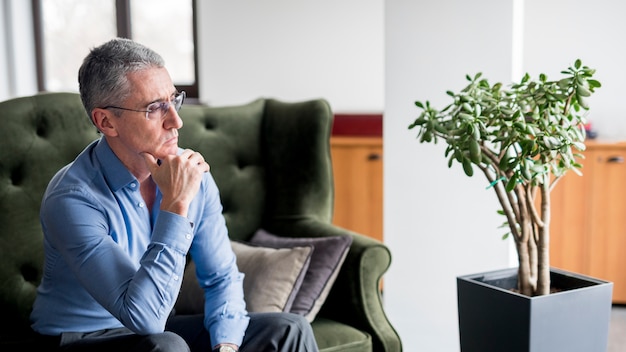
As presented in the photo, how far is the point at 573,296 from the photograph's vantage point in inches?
64.6

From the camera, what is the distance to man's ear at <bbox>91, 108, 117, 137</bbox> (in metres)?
1.53

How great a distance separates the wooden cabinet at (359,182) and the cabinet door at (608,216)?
0.95 metres

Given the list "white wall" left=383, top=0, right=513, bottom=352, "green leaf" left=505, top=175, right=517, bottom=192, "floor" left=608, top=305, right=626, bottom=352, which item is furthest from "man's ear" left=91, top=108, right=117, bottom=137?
"floor" left=608, top=305, right=626, bottom=352

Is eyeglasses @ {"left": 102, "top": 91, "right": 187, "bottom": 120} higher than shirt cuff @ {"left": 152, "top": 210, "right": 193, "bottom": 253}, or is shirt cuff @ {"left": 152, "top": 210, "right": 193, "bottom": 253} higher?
eyeglasses @ {"left": 102, "top": 91, "right": 187, "bottom": 120}

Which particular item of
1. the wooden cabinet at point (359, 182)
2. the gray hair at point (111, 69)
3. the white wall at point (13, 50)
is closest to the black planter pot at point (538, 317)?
the gray hair at point (111, 69)

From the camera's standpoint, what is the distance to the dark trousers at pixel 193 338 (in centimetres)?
146

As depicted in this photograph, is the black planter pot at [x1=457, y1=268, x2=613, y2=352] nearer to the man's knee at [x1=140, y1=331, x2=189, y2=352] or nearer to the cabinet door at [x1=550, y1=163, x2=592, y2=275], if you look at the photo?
the man's knee at [x1=140, y1=331, x2=189, y2=352]

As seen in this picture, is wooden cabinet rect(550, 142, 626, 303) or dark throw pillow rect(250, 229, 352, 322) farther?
wooden cabinet rect(550, 142, 626, 303)

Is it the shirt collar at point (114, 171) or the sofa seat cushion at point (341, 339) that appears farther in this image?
the sofa seat cushion at point (341, 339)

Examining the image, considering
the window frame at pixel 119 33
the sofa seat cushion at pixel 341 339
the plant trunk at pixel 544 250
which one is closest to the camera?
the plant trunk at pixel 544 250

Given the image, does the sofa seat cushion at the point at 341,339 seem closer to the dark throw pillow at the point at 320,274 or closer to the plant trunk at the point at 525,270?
the dark throw pillow at the point at 320,274

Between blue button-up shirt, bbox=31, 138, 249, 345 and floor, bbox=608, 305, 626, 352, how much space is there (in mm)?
1712

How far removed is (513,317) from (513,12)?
1043mm

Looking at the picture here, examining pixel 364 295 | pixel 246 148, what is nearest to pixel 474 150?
pixel 364 295
